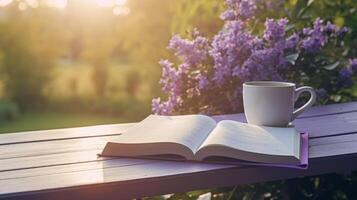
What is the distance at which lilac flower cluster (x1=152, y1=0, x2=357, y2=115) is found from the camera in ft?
5.05

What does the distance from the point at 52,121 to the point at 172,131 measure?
5.92 metres

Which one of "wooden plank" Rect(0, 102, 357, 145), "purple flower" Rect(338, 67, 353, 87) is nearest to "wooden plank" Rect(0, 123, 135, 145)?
"wooden plank" Rect(0, 102, 357, 145)

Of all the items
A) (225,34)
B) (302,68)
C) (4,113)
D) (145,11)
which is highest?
(145,11)

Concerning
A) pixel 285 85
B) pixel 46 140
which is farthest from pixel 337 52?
pixel 46 140

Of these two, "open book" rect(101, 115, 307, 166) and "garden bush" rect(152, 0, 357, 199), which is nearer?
"open book" rect(101, 115, 307, 166)

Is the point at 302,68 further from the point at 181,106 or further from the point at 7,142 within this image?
the point at 7,142

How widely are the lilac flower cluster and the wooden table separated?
0.40 m

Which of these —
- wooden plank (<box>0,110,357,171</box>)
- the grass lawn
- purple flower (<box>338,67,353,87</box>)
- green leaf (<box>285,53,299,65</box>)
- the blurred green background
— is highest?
the blurred green background

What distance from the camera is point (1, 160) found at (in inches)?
39.8

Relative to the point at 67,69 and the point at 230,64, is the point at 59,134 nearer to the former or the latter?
the point at 230,64

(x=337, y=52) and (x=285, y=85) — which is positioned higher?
(x=337, y=52)

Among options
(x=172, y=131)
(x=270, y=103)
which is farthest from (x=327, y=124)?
(x=172, y=131)

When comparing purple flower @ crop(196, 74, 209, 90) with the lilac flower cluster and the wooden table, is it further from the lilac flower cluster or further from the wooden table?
the wooden table

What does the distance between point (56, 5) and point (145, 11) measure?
1875mm
